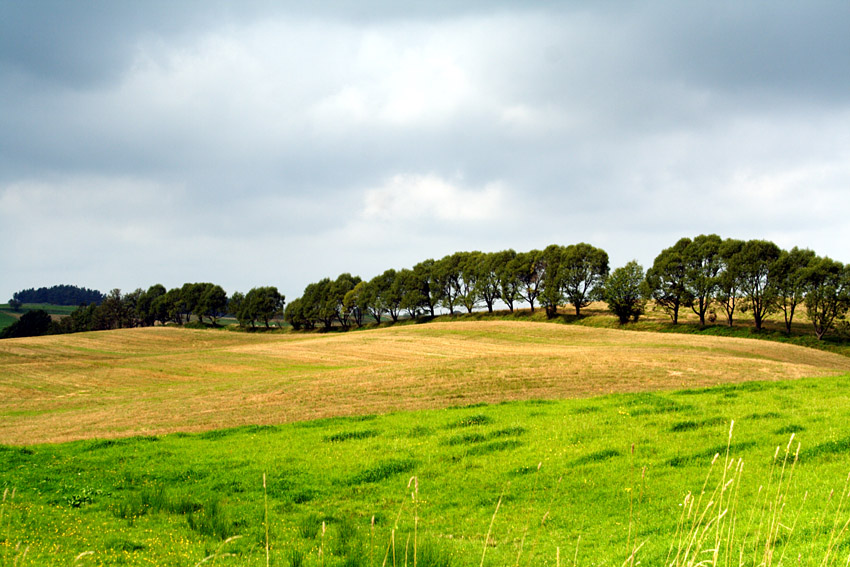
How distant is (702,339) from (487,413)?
170 ft

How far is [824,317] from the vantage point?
73938 mm

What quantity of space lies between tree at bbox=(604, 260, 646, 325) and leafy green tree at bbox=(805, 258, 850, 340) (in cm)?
2323

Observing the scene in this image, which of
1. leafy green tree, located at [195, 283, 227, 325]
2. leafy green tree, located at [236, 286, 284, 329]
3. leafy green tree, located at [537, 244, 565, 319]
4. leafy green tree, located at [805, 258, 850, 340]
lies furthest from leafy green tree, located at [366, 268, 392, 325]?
leafy green tree, located at [805, 258, 850, 340]

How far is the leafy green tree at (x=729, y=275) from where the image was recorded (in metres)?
83.1

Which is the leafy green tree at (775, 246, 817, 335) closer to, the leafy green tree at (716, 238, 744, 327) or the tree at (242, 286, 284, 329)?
the leafy green tree at (716, 238, 744, 327)

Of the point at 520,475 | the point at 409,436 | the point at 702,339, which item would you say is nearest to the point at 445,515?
the point at 520,475

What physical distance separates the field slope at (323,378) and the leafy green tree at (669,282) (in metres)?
21.5

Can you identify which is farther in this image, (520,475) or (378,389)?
(378,389)

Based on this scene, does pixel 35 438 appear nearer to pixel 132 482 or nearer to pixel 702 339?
pixel 132 482

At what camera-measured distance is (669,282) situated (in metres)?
90.6

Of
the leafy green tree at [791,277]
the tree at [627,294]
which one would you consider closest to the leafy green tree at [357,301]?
the tree at [627,294]

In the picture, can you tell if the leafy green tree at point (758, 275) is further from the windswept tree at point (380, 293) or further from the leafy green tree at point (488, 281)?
the windswept tree at point (380, 293)

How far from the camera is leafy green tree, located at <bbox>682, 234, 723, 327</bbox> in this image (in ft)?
282

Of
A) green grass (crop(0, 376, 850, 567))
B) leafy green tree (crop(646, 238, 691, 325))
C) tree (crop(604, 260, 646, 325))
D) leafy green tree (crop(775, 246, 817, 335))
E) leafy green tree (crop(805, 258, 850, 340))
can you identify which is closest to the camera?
green grass (crop(0, 376, 850, 567))
